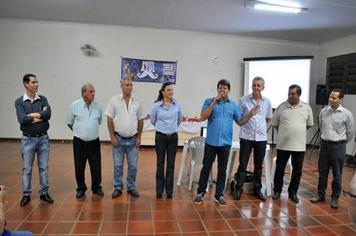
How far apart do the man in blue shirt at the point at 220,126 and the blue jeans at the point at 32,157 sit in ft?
5.76

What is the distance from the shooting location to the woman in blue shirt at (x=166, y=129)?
12.0 feet

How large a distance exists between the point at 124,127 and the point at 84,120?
460 millimetres

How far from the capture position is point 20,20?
6.93m

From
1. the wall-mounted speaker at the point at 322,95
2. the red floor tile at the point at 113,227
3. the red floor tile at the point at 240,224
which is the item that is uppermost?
the wall-mounted speaker at the point at 322,95

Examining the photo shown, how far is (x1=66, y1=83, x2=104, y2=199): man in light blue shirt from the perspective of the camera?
11.6 feet

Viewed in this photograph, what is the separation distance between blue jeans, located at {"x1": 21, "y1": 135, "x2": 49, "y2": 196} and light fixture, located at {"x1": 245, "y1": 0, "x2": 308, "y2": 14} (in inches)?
150

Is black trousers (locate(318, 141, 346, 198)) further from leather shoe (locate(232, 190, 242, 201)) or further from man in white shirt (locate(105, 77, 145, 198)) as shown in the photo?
man in white shirt (locate(105, 77, 145, 198))

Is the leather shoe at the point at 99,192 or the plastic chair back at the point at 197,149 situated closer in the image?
the leather shoe at the point at 99,192

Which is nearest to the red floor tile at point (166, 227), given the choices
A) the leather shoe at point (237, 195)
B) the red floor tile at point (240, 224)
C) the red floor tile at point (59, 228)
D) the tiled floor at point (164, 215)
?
the tiled floor at point (164, 215)

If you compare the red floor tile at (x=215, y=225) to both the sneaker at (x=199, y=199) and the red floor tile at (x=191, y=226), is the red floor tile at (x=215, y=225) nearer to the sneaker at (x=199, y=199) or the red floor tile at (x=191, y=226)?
the red floor tile at (x=191, y=226)

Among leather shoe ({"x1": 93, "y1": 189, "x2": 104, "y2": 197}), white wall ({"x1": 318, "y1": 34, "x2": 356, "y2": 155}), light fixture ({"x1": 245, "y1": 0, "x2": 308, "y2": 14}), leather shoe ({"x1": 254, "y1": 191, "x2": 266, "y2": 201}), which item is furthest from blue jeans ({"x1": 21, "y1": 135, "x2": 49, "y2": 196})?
white wall ({"x1": 318, "y1": 34, "x2": 356, "y2": 155})

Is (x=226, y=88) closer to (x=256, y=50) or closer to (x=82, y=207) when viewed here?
(x=82, y=207)

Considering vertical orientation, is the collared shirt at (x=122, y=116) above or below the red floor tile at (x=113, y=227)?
above

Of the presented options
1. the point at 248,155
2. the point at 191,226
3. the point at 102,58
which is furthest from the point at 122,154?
the point at 102,58
